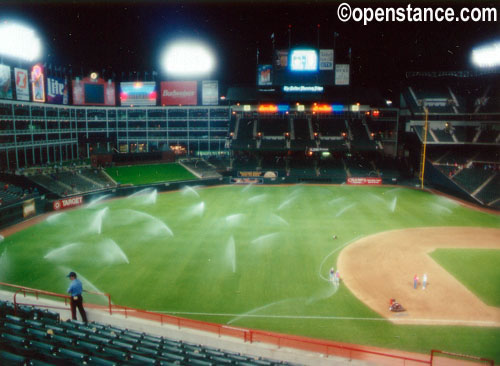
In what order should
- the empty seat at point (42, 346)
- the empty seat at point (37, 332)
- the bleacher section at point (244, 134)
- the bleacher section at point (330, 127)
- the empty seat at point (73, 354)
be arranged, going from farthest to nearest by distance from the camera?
the bleacher section at point (330, 127), the bleacher section at point (244, 134), the empty seat at point (37, 332), the empty seat at point (42, 346), the empty seat at point (73, 354)

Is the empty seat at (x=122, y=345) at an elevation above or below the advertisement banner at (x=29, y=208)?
above

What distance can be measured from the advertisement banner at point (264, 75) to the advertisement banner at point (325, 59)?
8737 mm

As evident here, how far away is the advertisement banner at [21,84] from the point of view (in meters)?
53.0

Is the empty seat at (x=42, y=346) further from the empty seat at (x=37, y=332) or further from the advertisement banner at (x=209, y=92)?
the advertisement banner at (x=209, y=92)

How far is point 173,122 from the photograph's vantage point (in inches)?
3120

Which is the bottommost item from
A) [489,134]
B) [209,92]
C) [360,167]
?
[360,167]

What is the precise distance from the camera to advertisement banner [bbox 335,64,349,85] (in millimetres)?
65562

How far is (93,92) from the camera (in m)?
72.8

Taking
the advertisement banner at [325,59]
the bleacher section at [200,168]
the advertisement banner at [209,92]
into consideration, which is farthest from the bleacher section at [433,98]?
the bleacher section at [200,168]

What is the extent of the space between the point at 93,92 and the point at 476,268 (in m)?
70.4

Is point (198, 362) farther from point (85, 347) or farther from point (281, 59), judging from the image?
point (281, 59)

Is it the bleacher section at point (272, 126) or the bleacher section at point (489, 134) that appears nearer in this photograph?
the bleacher section at point (489, 134)

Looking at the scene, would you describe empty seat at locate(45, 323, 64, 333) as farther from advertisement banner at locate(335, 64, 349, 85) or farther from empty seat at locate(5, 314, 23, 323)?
advertisement banner at locate(335, 64, 349, 85)

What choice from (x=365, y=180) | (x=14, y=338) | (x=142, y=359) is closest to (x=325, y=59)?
(x=365, y=180)
